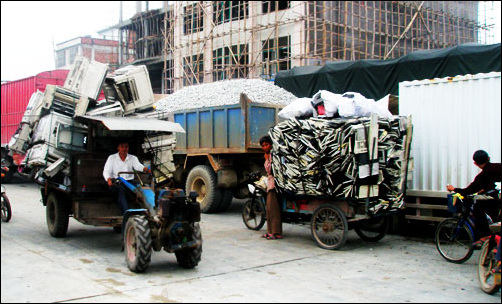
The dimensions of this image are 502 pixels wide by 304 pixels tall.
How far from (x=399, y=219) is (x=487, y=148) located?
2.19m

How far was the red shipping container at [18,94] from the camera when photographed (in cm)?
1784

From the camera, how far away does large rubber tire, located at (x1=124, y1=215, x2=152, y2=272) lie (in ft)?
20.2

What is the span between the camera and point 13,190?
16297 millimetres

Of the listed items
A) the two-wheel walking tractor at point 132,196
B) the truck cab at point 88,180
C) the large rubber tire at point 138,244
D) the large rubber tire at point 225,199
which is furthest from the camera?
the large rubber tire at point 225,199

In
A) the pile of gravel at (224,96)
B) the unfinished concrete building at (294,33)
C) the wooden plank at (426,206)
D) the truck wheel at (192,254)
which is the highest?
the unfinished concrete building at (294,33)

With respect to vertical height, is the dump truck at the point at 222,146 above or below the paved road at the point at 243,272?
above

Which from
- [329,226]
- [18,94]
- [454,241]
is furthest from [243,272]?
[18,94]

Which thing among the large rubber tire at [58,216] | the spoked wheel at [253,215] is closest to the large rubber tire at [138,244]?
the large rubber tire at [58,216]

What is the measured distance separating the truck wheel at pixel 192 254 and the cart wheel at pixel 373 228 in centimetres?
334

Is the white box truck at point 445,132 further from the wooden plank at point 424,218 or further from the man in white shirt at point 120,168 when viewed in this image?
the man in white shirt at point 120,168

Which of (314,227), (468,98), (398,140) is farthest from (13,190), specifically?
(468,98)

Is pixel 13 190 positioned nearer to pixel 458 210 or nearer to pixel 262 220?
pixel 262 220

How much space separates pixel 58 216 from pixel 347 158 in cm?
492

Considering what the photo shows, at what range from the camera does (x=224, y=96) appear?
44.0 ft
